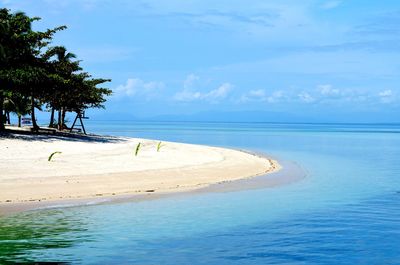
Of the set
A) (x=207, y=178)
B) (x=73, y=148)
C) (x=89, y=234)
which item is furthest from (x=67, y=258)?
(x=73, y=148)

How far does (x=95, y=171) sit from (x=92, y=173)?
892 millimetres

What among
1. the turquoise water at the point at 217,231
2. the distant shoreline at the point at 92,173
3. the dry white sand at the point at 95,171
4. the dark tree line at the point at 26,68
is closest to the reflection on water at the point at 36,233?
the turquoise water at the point at 217,231

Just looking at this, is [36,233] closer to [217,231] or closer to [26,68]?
[217,231]

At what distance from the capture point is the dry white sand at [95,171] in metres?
23.1

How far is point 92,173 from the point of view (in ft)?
93.9

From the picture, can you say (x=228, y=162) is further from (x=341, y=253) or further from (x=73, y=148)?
(x=341, y=253)

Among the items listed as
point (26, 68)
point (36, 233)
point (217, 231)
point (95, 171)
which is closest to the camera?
point (36, 233)

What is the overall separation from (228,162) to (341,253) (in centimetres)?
2563

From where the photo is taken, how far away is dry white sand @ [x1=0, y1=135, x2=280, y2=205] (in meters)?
23.1

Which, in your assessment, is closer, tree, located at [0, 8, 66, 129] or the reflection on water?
the reflection on water

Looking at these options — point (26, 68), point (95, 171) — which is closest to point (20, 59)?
point (26, 68)

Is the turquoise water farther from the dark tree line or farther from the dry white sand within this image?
the dark tree line

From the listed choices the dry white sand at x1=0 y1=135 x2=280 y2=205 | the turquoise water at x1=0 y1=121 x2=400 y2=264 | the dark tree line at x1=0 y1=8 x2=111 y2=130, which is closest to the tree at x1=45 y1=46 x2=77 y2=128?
the dark tree line at x1=0 y1=8 x2=111 y2=130

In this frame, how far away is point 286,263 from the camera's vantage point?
13.2 m
